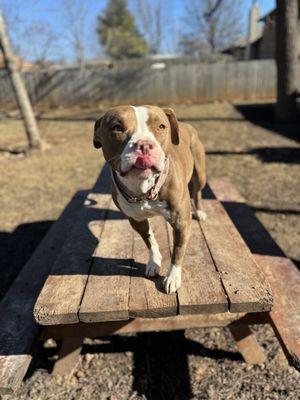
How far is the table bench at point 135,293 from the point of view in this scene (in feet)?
6.80

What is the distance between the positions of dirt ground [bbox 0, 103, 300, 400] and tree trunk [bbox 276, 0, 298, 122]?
61cm

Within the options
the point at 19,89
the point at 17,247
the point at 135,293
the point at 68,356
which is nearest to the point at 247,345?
the point at 135,293

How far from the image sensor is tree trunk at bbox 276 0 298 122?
9.32 m

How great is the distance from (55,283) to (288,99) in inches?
380

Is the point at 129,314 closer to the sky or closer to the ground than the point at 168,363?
closer to the sky

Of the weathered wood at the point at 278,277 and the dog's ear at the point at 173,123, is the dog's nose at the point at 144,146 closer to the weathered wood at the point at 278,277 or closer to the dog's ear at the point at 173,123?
the dog's ear at the point at 173,123

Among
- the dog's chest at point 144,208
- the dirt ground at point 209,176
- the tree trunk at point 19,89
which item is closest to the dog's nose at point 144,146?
the dog's chest at point 144,208

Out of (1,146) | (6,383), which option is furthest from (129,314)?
(1,146)

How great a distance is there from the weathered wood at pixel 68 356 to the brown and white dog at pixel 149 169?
2.59 feet

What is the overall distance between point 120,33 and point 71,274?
54477 millimetres

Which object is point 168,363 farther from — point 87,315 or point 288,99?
point 288,99

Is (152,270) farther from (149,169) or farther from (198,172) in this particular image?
(198,172)

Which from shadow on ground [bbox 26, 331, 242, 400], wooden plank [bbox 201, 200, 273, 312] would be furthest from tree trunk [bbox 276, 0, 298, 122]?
shadow on ground [bbox 26, 331, 242, 400]

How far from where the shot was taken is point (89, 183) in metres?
6.52
